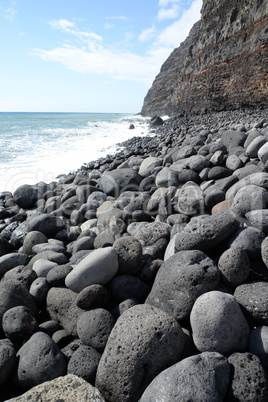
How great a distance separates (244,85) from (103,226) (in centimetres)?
1316

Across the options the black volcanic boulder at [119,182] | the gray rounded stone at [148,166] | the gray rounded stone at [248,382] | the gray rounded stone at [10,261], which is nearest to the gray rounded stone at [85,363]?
the gray rounded stone at [248,382]

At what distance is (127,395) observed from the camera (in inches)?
70.7

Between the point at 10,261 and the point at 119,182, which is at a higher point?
the point at 119,182

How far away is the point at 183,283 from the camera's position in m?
2.24

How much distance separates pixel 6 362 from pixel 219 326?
1472 mm

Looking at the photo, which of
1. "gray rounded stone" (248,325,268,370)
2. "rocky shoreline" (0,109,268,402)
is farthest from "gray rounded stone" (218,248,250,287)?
"gray rounded stone" (248,325,268,370)

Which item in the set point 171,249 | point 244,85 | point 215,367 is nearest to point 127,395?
point 215,367

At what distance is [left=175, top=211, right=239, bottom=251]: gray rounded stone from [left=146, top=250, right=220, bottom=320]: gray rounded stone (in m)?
0.15

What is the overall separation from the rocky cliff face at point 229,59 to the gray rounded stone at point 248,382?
42.9 ft

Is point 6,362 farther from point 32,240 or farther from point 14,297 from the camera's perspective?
point 32,240

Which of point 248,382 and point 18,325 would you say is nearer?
point 248,382

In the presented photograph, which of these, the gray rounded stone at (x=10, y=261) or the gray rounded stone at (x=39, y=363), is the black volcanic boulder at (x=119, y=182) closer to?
the gray rounded stone at (x=10, y=261)

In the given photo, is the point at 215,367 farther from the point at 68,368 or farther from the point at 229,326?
the point at 68,368

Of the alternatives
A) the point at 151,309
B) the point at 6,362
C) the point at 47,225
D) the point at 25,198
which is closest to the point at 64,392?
the point at 6,362
